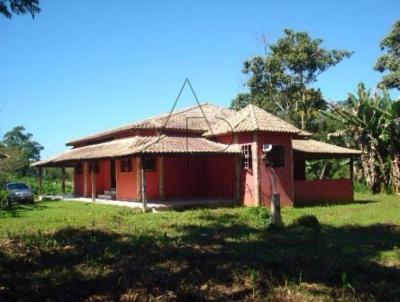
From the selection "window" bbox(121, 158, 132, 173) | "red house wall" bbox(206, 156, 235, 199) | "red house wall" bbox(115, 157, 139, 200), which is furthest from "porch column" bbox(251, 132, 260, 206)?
"window" bbox(121, 158, 132, 173)

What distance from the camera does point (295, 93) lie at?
1550 inches

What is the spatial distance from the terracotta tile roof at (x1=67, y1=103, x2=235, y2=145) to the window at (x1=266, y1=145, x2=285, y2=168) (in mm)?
3873

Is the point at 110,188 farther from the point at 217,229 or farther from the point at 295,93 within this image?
the point at 295,93

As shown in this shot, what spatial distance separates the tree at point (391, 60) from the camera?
34.6 m

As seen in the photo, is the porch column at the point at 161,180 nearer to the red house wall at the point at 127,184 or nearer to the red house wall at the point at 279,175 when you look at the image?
the red house wall at the point at 127,184

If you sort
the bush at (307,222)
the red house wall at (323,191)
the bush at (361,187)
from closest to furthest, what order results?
the bush at (307,222) → the red house wall at (323,191) → the bush at (361,187)

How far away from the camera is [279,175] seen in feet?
70.4

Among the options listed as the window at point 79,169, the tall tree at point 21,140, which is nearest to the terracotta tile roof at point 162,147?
the window at point 79,169

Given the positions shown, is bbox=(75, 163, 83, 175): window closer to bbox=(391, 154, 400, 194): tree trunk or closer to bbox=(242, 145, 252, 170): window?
bbox=(242, 145, 252, 170): window

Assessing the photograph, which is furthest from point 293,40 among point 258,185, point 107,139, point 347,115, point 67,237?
point 67,237

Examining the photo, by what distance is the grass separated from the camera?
22.7ft

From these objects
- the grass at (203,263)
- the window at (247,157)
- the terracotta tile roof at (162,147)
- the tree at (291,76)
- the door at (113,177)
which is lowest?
the grass at (203,263)

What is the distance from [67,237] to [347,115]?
19.7 metres

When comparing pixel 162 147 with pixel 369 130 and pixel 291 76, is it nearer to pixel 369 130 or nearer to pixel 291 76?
pixel 369 130
